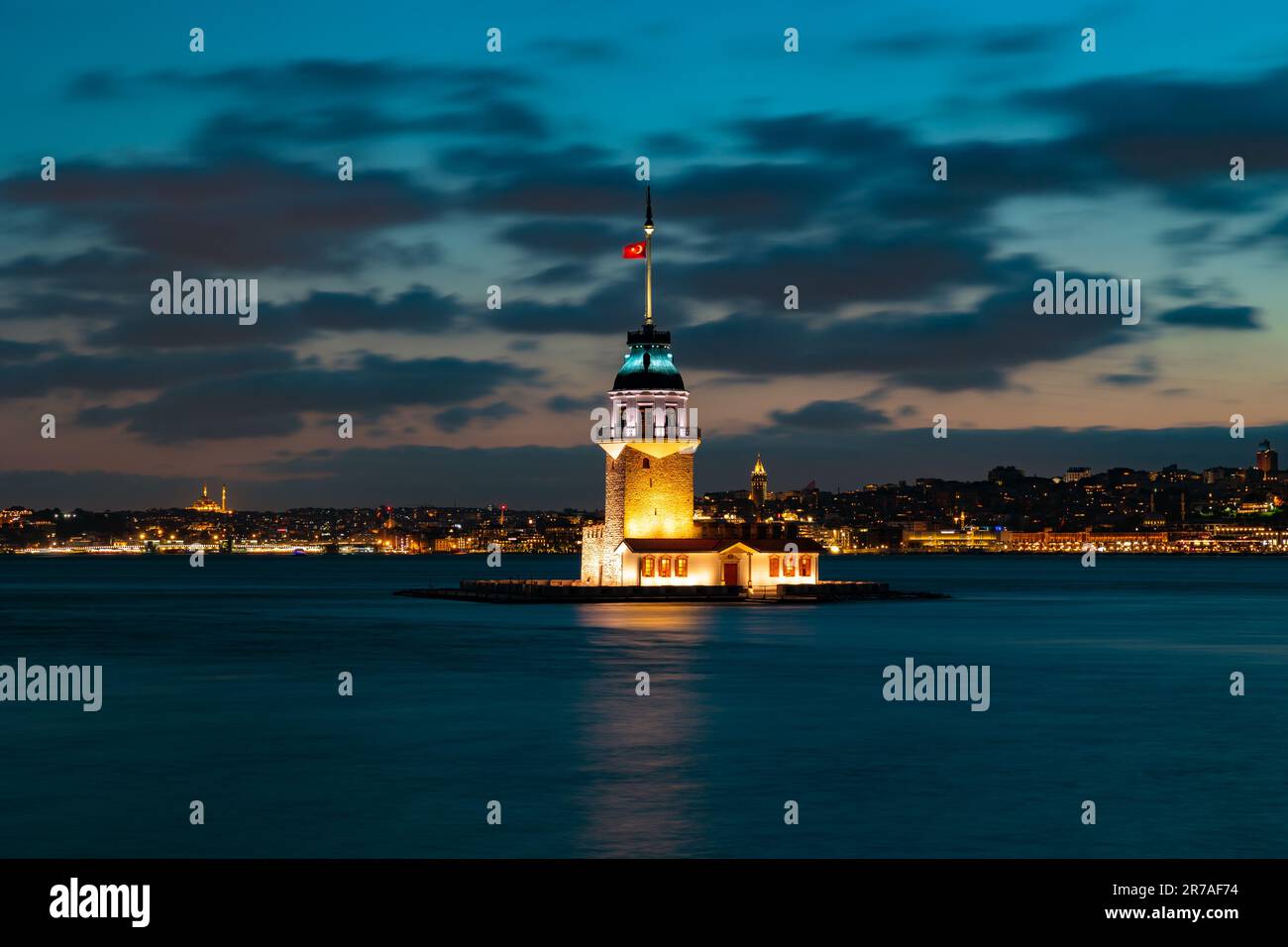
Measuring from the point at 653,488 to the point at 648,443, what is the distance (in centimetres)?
226

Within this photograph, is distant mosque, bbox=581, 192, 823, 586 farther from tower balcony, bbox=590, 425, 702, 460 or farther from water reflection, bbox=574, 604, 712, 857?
water reflection, bbox=574, 604, 712, 857

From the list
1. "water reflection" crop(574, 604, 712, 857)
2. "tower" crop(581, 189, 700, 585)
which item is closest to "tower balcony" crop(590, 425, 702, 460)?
"tower" crop(581, 189, 700, 585)

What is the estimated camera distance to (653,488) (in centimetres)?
7550

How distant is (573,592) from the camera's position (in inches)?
3179

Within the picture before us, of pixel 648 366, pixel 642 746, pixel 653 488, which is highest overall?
pixel 648 366

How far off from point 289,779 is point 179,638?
3944 centimetres

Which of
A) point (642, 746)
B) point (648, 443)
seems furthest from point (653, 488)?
point (642, 746)

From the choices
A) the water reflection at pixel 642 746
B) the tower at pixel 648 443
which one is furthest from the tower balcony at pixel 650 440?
the water reflection at pixel 642 746

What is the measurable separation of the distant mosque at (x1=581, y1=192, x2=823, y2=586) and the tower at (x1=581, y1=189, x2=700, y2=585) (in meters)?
0.05

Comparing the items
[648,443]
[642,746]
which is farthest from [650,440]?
[642,746]

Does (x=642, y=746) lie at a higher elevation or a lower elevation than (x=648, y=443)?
lower

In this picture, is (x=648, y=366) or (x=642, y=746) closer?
(x=642, y=746)

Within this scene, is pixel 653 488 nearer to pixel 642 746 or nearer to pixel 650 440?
pixel 650 440

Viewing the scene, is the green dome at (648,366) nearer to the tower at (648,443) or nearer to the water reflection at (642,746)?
the tower at (648,443)
